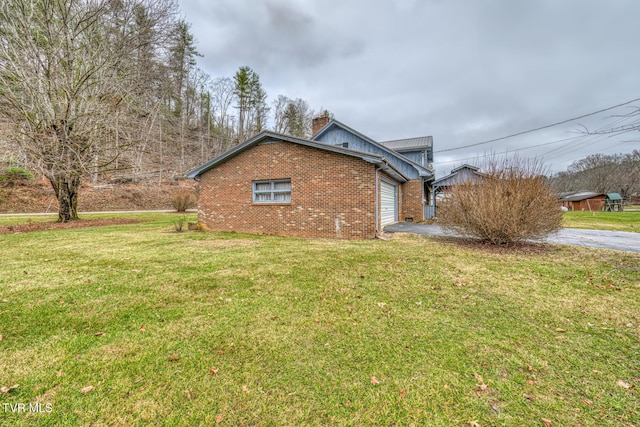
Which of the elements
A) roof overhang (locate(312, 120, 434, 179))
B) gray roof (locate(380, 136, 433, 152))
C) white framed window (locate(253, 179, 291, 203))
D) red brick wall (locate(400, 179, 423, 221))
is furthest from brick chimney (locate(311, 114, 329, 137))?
white framed window (locate(253, 179, 291, 203))

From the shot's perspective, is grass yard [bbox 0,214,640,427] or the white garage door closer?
grass yard [bbox 0,214,640,427]

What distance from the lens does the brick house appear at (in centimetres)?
903

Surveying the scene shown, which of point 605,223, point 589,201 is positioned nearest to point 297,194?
point 605,223

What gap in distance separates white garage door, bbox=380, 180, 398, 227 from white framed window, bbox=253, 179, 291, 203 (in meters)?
3.91

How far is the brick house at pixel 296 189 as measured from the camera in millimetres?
9031

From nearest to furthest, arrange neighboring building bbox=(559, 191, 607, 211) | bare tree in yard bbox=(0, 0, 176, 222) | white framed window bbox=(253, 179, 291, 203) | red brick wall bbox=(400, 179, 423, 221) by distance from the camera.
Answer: bare tree in yard bbox=(0, 0, 176, 222) → white framed window bbox=(253, 179, 291, 203) → red brick wall bbox=(400, 179, 423, 221) → neighboring building bbox=(559, 191, 607, 211)

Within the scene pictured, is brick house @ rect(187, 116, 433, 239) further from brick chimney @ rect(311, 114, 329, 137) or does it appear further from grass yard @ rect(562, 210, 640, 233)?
grass yard @ rect(562, 210, 640, 233)

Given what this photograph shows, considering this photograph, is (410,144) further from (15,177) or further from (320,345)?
(15,177)

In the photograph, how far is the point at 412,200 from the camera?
16391 millimetres

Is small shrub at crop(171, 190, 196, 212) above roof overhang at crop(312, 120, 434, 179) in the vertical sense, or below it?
below

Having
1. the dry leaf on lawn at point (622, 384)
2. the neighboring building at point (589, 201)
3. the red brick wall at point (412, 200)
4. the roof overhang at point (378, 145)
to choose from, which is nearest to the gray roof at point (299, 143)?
the roof overhang at point (378, 145)

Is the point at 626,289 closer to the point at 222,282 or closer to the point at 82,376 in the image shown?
the point at 222,282

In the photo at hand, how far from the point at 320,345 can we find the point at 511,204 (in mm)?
6850

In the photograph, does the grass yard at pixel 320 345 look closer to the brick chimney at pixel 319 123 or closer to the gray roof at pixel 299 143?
the gray roof at pixel 299 143
